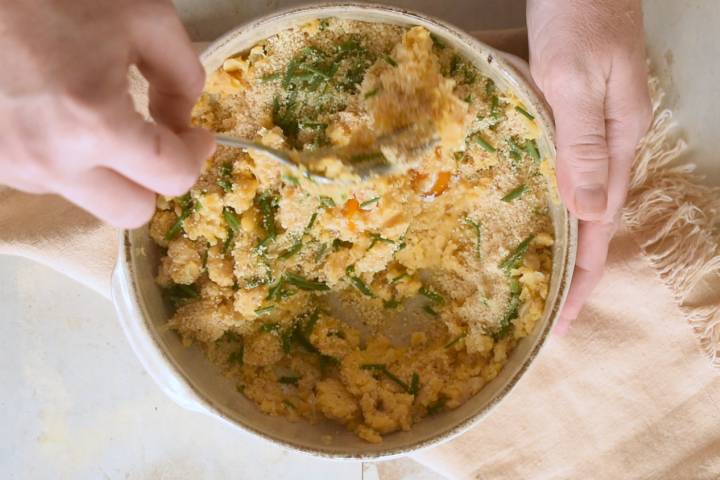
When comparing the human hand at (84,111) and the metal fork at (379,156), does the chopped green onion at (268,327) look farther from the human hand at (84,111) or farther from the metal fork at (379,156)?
the human hand at (84,111)

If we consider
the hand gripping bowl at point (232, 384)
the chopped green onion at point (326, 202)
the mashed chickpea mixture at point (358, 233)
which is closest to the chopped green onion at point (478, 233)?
the mashed chickpea mixture at point (358, 233)

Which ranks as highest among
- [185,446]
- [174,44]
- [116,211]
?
[174,44]

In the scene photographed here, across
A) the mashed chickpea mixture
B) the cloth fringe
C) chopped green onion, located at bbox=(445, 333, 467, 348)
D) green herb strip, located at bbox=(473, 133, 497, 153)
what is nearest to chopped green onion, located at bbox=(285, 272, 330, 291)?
the mashed chickpea mixture

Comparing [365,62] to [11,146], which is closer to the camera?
[11,146]

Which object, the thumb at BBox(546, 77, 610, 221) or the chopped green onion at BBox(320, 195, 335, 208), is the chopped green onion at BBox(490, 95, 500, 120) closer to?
the thumb at BBox(546, 77, 610, 221)

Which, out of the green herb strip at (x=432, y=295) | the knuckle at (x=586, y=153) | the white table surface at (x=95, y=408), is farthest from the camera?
the white table surface at (x=95, y=408)

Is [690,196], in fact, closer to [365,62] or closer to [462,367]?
[462,367]

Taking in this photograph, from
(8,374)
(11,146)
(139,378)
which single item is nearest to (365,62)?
(11,146)
